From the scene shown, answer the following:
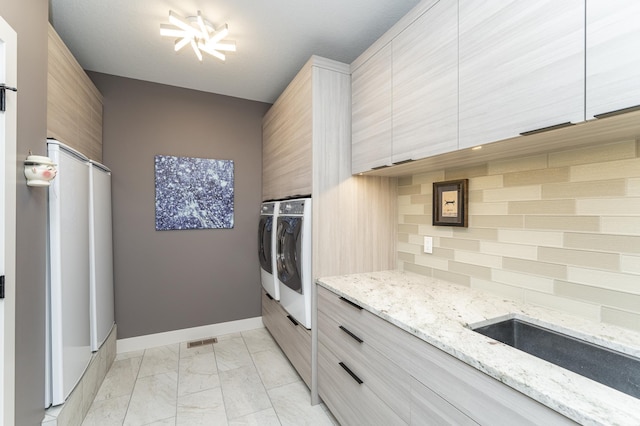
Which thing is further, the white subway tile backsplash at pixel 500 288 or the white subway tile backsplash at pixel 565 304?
the white subway tile backsplash at pixel 500 288

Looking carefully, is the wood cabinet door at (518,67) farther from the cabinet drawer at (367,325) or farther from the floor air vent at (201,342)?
the floor air vent at (201,342)

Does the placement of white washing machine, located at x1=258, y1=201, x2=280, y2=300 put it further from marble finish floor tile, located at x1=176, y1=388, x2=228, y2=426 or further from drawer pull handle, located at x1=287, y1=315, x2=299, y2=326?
marble finish floor tile, located at x1=176, y1=388, x2=228, y2=426

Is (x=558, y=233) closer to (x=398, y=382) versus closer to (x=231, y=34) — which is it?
(x=398, y=382)

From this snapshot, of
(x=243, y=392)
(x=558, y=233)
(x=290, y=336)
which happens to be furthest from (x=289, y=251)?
(x=558, y=233)

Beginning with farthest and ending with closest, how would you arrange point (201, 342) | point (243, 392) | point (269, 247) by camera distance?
point (201, 342)
point (269, 247)
point (243, 392)

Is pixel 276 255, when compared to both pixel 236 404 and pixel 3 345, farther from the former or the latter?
pixel 3 345

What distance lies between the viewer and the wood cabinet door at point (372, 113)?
1.67m

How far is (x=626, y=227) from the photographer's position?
1086 millimetres

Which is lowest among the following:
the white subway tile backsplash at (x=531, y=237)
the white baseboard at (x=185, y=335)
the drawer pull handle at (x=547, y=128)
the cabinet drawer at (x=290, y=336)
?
the white baseboard at (x=185, y=335)

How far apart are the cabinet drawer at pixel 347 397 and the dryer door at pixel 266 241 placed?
1.07 metres

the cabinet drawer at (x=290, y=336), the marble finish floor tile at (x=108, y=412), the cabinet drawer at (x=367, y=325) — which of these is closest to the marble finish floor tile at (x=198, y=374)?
the marble finish floor tile at (x=108, y=412)

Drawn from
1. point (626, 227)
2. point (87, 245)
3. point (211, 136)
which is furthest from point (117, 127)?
point (626, 227)

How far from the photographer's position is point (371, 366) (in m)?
1.36

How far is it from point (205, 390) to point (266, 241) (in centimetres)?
130
